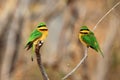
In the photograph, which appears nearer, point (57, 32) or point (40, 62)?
point (40, 62)

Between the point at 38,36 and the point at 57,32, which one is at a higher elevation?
the point at 57,32

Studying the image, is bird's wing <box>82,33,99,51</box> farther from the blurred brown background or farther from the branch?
the blurred brown background

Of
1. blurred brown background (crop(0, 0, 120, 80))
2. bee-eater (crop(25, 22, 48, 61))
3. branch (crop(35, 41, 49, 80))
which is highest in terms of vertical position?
blurred brown background (crop(0, 0, 120, 80))

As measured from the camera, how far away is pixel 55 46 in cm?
415

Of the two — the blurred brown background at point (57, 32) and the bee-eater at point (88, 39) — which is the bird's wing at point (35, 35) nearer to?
the bee-eater at point (88, 39)

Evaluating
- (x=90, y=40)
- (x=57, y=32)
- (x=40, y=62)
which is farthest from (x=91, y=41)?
(x=57, y=32)

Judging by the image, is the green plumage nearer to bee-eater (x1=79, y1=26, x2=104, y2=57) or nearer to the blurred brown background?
bee-eater (x1=79, y1=26, x2=104, y2=57)

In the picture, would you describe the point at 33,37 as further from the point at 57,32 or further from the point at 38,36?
the point at 57,32

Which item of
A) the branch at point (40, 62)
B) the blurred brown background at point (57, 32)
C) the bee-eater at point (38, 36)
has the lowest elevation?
the branch at point (40, 62)

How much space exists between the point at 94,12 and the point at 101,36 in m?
0.32

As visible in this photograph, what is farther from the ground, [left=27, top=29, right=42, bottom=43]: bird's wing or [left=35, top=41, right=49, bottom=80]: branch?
[left=27, top=29, right=42, bottom=43]: bird's wing

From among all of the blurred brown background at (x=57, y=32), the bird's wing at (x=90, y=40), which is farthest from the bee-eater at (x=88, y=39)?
the blurred brown background at (x=57, y=32)

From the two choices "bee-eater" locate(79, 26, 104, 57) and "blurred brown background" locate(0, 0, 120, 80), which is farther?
"blurred brown background" locate(0, 0, 120, 80)

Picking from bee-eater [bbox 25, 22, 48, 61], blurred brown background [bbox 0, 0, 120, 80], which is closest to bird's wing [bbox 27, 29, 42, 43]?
bee-eater [bbox 25, 22, 48, 61]
